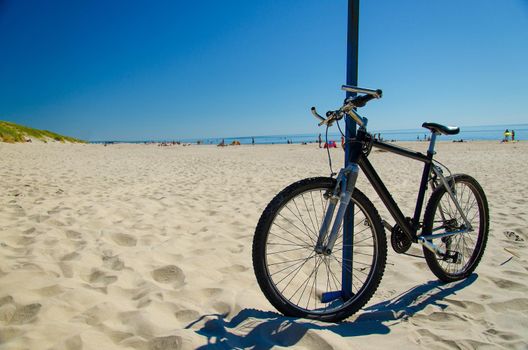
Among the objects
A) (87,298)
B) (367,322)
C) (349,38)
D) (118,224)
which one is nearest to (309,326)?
(367,322)

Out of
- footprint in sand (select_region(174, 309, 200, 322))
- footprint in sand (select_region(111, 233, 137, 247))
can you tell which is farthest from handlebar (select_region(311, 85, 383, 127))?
footprint in sand (select_region(111, 233, 137, 247))

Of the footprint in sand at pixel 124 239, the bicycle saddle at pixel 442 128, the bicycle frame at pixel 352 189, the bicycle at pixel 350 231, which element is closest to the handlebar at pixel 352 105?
the bicycle at pixel 350 231

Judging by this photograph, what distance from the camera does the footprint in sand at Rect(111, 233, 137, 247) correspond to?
345 centimetres

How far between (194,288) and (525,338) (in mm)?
2249

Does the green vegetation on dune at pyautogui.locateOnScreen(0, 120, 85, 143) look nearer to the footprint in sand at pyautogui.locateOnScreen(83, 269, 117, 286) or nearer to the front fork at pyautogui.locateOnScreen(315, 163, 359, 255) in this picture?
the footprint in sand at pyautogui.locateOnScreen(83, 269, 117, 286)

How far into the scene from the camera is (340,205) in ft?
6.94

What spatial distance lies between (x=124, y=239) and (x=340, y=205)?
2657 millimetres

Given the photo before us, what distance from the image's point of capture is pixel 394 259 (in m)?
3.31

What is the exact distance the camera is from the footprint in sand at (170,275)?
8.66 ft

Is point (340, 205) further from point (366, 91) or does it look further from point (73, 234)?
point (73, 234)

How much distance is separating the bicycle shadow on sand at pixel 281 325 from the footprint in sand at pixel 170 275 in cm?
65

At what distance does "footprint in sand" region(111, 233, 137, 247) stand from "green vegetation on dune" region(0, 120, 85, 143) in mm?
24337

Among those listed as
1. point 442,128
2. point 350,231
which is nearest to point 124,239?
point 350,231

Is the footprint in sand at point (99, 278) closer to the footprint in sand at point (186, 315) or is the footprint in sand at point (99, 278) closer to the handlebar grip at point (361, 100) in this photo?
the footprint in sand at point (186, 315)
